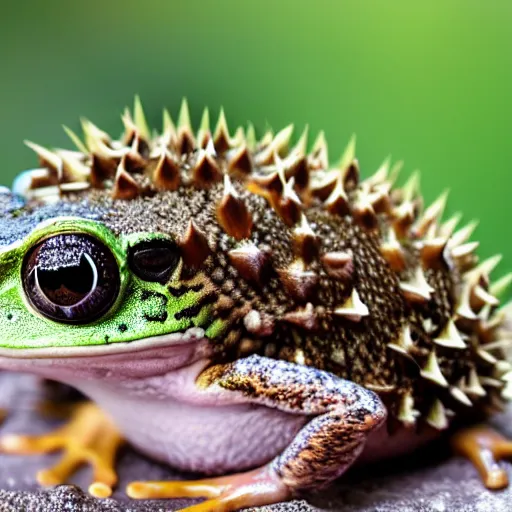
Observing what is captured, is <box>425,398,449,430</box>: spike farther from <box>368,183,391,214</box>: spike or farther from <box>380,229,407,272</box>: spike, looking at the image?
<box>368,183,391,214</box>: spike

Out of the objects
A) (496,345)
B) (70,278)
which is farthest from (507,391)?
(70,278)

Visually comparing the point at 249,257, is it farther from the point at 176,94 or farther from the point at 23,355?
the point at 176,94

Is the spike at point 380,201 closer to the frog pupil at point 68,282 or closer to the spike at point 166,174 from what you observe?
the spike at point 166,174

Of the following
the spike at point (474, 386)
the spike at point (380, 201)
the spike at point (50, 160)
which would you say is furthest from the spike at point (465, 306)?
the spike at point (50, 160)

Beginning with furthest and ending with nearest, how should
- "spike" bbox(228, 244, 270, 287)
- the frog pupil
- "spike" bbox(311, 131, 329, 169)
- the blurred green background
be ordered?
the blurred green background
"spike" bbox(311, 131, 329, 169)
"spike" bbox(228, 244, 270, 287)
the frog pupil

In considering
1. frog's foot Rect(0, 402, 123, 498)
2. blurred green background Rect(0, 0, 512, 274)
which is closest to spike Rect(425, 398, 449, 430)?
frog's foot Rect(0, 402, 123, 498)

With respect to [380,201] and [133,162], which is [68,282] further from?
[380,201]

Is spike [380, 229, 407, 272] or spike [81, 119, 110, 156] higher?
spike [81, 119, 110, 156]
